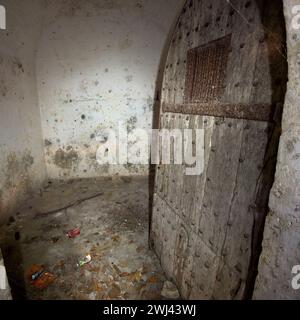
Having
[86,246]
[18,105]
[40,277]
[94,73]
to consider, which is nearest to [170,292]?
[86,246]

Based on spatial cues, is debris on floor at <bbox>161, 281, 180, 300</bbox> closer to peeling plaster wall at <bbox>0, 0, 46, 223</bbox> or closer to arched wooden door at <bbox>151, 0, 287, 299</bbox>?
arched wooden door at <bbox>151, 0, 287, 299</bbox>

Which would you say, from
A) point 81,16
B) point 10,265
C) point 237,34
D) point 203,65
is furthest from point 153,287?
point 81,16

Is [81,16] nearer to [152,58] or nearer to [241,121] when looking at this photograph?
[152,58]

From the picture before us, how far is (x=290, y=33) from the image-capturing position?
757 mm

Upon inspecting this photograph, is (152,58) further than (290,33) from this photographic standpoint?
Yes

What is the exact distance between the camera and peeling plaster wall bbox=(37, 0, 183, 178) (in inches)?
157

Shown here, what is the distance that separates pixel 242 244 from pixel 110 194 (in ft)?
10.8

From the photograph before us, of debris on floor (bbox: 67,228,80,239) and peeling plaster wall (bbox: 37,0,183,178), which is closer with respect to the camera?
debris on floor (bbox: 67,228,80,239)

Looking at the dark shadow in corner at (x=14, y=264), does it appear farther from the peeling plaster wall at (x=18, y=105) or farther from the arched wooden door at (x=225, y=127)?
the arched wooden door at (x=225, y=127)

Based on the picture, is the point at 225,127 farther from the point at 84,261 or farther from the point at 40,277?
the point at 40,277

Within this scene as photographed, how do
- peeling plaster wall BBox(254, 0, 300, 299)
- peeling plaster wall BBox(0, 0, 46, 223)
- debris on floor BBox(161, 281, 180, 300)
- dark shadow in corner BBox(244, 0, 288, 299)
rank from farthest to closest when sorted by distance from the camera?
peeling plaster wall BBox(0, 0, 46, 223), debris on floor BBox(161, 281, 180, 300), dark shadow in corner BBox(244, 0, 288, 299), peeling plaster wall BBox(254, 0, 300, 299)

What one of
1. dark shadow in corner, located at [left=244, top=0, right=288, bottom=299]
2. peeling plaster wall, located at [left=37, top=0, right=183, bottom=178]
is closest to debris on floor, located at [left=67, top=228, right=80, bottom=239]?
peeling plaster wall, located at [left=37, top=0, right=183, bottom=178]

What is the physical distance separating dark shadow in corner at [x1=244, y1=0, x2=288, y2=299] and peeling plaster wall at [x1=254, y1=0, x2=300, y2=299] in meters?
0.11

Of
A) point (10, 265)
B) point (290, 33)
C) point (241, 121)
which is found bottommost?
point (10, 265)
